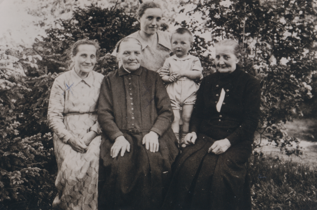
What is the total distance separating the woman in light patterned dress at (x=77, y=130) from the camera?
2871 millimetres

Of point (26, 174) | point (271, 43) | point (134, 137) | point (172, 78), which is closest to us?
point (134, 137)

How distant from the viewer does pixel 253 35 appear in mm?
3906

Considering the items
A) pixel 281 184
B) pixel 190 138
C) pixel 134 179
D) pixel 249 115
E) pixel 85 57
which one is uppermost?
pixel 85 57

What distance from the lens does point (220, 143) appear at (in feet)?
9.53

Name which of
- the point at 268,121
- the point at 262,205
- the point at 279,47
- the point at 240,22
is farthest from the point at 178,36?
the point at 262,205

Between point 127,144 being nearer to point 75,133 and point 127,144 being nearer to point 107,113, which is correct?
point 107,113

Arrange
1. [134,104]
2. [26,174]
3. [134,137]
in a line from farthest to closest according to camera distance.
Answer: [26,174]
[134,104]
[134,137]

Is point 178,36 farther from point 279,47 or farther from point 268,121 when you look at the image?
point 268,121

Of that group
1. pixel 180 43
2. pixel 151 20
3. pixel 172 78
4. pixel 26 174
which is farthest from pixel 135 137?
pixel 26 174

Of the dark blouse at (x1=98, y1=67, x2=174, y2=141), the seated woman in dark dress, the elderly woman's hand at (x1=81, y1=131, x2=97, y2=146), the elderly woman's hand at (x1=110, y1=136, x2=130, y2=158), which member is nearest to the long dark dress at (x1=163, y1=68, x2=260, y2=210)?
the seated woman in dark dress

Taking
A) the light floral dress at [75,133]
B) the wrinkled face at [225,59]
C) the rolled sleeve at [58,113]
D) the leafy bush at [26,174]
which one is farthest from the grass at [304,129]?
the leafy bush at [26,174]

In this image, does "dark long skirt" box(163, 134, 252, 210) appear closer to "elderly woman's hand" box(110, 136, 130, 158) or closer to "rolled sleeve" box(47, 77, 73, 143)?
"elderly woman's hand" box(110, 136, 130, 158)

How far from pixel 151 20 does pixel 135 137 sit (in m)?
1.41

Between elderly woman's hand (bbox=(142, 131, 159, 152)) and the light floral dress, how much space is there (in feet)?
1.63
